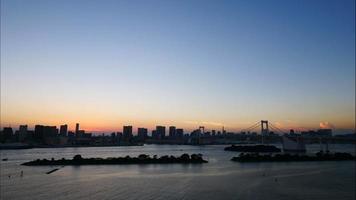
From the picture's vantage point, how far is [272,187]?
15898 millimetres

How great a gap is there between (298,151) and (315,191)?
107 ft

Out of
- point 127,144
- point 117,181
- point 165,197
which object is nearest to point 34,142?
point 127,144

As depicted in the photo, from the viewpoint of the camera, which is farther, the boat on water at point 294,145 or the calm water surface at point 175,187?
the boat on water at point 294,145

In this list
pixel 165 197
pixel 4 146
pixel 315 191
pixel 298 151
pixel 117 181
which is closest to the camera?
pixel 165 197

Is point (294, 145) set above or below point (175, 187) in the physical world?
above

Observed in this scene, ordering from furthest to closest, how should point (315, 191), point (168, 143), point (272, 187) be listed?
point (168, 143), point (272, 187), point (315, 191)

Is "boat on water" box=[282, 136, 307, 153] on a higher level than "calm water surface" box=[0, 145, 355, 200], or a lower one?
higher

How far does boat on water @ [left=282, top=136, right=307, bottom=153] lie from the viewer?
153ft

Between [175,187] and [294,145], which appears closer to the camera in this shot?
[175,187]

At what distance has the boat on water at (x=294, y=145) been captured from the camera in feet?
153

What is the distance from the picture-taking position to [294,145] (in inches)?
1877

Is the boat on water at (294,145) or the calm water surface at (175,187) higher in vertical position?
the boat on water at (294,145)

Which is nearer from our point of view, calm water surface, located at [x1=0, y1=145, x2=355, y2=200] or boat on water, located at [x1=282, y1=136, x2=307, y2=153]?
calm water surface, located at [x1=0, y1=145, x2=355, y2=200]

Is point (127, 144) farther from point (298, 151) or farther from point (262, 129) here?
point (298, 151)
